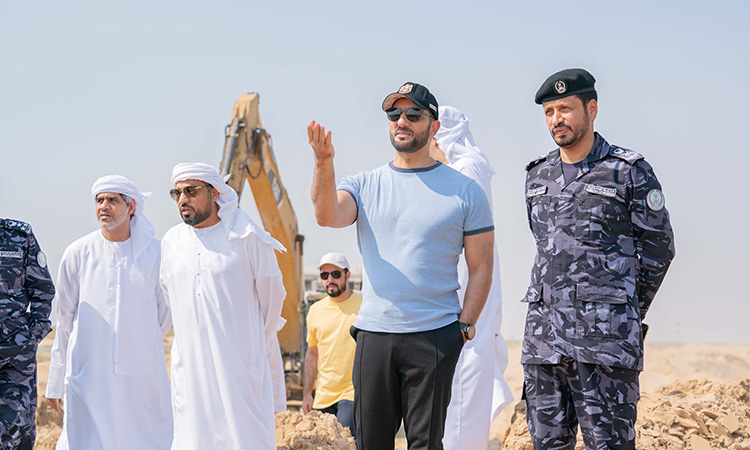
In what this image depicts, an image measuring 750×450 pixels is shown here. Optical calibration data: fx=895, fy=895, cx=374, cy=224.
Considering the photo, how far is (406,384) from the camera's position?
3881mm

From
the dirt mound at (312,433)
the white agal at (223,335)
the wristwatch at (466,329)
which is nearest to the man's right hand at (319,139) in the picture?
the wristwatch at (466,329)

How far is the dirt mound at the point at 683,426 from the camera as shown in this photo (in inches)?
264

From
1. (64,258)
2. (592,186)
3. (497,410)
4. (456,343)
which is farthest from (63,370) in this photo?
(592,186)

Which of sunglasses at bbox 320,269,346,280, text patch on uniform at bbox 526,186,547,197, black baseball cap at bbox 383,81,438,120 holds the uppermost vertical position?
black baseball cap at bbox 383,81,438,120

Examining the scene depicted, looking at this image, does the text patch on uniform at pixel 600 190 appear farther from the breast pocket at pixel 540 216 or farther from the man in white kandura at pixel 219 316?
the man in white kandura at pixel 219 316

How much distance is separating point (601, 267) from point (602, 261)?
3 centimetres

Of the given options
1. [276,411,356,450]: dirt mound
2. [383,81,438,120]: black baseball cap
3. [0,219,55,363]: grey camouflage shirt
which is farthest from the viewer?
[276,411,356,450]: dirt mound

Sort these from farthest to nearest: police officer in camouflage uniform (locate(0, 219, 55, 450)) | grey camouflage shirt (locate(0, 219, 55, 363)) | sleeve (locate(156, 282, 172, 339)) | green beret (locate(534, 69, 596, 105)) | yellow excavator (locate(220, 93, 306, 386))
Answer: yellow excavator (locate(220, 93, 306, 386)), sleeve (locate(156, 282, 172, 339)), grey camouflage shirt (locate(0, 219, 55, 363)), police officer in camouflage uniform (locate(0, 219, 55, 450)), green beret (locate(534, 69, 596, 105))

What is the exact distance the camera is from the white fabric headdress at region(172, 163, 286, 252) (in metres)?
5.96

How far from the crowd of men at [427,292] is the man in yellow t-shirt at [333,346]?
1.92m

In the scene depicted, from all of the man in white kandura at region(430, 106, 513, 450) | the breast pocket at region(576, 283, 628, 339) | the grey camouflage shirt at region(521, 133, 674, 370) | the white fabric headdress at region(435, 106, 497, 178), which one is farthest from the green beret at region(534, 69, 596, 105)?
the white fabric headdress at region(435, 106, 497, 178)

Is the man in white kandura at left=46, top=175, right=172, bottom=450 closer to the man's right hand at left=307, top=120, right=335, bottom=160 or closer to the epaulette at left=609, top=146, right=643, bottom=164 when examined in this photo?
the man's right hand at left=307, top=120, right=335, bottom=160

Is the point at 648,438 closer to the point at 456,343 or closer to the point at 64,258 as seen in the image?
the point at 456,343

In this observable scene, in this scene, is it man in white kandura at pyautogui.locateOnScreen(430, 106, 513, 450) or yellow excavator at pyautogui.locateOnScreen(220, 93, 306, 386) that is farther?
yellow excavator at pyautogui.locateOnScreen(220, 93, 306, 386)
